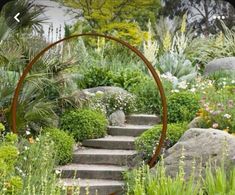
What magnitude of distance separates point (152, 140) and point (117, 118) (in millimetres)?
1369

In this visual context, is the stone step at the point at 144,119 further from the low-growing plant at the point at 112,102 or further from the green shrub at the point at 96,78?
the green shrub at the point at 96,78

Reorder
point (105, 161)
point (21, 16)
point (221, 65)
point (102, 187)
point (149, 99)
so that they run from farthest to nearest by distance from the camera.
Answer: point (21, 16), point (221, 65), point (149, 99), point (105, 161), point (102, 187)

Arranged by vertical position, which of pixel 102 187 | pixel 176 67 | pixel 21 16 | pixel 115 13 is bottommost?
pixel 102 187

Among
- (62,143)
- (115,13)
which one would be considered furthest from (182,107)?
(115,13)

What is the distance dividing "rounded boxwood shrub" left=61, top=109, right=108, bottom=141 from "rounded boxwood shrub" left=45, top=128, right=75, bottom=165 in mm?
359

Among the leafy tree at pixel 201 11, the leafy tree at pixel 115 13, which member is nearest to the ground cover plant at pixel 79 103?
the leafy tree at pixel 115 13

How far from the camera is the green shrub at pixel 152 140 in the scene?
6934 mm

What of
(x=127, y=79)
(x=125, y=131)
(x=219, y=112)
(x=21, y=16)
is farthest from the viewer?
(x=21, y=16)

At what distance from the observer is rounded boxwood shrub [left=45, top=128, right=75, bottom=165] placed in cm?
695

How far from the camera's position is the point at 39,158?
5.04 meters

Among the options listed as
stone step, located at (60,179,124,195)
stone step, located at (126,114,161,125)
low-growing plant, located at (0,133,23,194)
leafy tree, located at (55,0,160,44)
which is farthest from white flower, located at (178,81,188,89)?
leafy tree, located at (55,0,160,44)

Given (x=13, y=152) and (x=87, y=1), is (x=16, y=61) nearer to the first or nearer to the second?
(x=13, y=152)

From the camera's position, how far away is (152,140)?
6.97 m

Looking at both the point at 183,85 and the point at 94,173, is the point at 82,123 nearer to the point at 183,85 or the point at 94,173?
the point at 94,173
